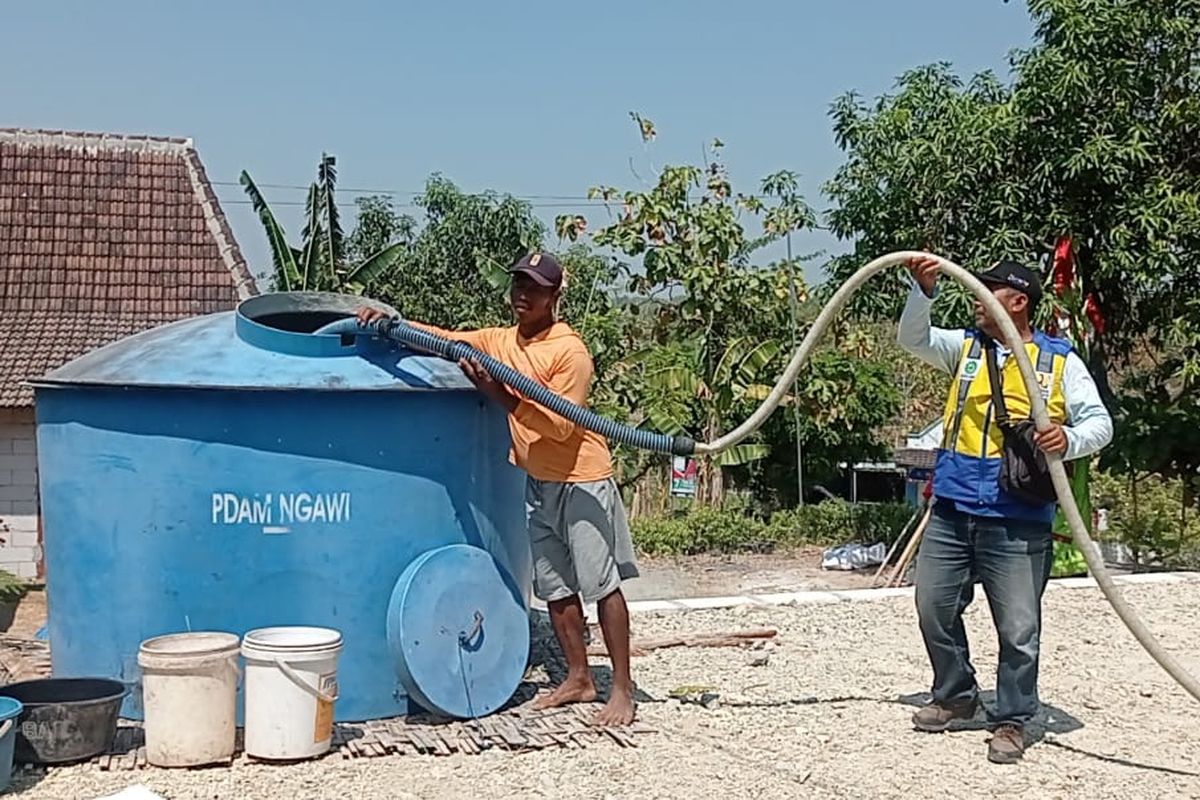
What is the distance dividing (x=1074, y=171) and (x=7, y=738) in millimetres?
8510

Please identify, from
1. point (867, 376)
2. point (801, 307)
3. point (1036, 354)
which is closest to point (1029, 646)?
point (1036, 354)

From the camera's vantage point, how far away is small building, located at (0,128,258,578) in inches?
623

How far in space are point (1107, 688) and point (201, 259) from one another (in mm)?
13669

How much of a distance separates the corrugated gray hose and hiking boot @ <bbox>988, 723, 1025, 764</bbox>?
620 mm

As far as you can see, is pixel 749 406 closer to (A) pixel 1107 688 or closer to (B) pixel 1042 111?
(B) pixel 1042 111

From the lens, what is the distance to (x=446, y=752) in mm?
5324

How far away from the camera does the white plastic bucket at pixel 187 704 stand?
16.5 feet

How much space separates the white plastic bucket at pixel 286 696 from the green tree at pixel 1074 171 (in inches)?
262

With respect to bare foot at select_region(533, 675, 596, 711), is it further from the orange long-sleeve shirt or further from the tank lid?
the tank lid

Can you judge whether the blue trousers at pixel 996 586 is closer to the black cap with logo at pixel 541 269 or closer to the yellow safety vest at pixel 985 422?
the yellow safety vest at pixel 985 422

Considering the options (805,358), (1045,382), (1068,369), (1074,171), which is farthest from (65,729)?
(1074,171)

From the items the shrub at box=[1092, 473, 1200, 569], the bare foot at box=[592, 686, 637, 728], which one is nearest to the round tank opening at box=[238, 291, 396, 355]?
the bare foot at box=[592, 686, 637, 728]

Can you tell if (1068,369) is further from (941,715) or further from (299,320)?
(299,320)

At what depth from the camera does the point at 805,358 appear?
18.5 ft
